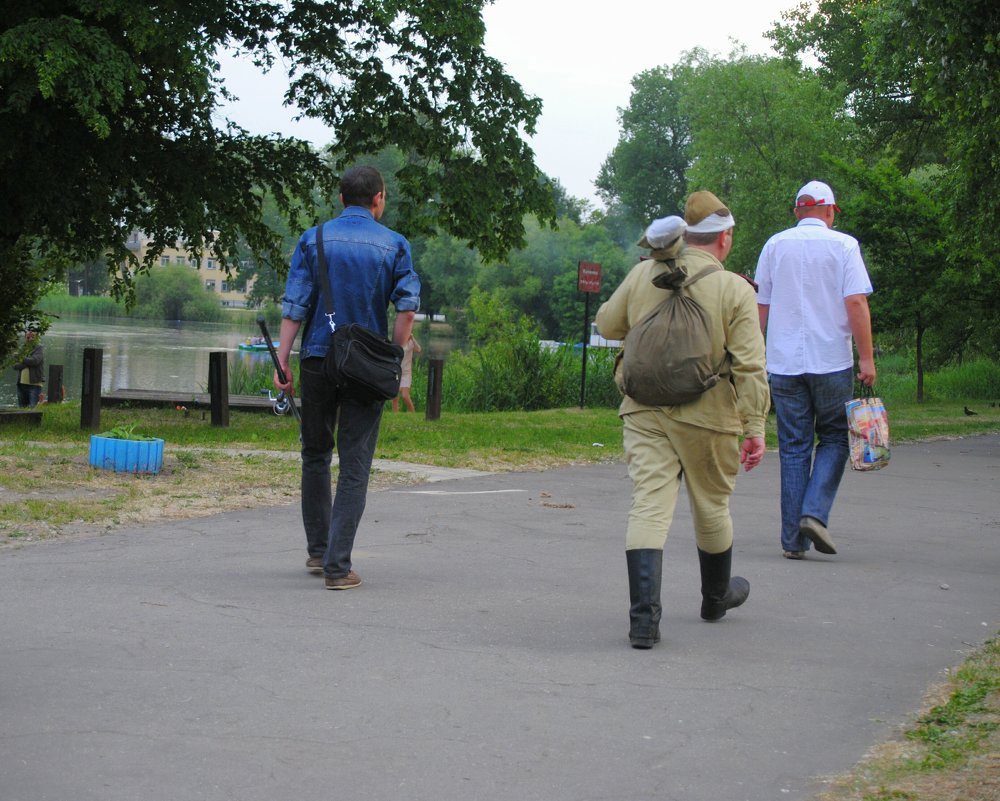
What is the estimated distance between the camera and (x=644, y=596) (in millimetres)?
5074

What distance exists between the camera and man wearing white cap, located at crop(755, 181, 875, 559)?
24.0 ft

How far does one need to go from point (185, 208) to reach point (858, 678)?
14705 mm

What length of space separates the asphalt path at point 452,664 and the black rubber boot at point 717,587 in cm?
10

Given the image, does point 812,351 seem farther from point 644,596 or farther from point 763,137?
point 763,137

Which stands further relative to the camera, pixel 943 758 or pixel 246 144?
pixel 246 144

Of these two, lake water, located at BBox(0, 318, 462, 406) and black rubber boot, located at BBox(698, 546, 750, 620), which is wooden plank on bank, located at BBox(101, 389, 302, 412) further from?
black rubber boot, located at BBox(698, 546, 750, 620)

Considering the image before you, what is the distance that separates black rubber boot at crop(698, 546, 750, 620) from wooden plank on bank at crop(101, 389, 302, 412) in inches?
583

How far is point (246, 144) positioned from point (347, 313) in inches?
554

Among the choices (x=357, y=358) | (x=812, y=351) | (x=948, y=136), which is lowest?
(x=357, y=358)

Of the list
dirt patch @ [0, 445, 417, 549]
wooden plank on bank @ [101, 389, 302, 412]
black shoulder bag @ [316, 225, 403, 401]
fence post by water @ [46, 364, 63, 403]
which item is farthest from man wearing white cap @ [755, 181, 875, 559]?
fence post by water @ [46, 364, 63, 403]

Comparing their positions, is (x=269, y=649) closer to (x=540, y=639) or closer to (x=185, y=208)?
(x=540, y=639)

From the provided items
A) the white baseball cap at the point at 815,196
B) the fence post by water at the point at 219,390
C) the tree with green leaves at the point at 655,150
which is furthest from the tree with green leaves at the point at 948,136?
the tree with green leaves at the point at 655,150

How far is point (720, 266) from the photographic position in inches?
207

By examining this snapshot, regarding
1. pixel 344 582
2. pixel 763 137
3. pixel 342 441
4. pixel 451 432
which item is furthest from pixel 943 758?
pixel 763 137
